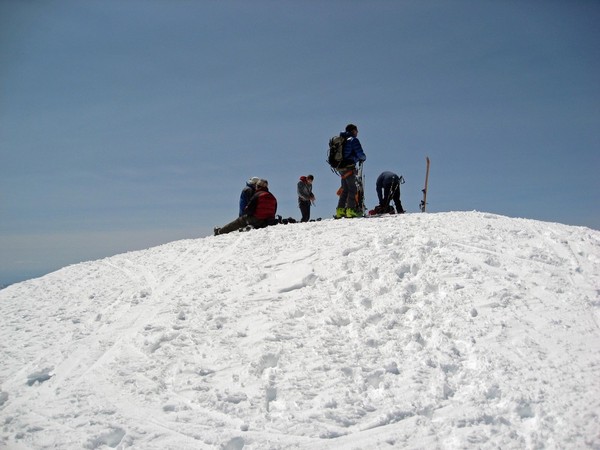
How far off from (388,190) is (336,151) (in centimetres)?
250

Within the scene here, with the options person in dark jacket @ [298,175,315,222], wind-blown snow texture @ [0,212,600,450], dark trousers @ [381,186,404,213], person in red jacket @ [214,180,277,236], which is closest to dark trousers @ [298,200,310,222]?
person in dark jacket @ [298,175,315,222]

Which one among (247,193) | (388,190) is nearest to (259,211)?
(247,193)

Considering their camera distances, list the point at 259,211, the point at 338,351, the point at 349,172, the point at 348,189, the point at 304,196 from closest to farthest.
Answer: the point at 338,351, the point at 349,172, the point at 348,189, the point at 259,211, the point at 304,196

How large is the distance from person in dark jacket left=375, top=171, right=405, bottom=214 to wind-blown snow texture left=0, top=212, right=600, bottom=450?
150 inches

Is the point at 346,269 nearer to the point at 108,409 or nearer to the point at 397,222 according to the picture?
the point at 397,222

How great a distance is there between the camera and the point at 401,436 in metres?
4.45

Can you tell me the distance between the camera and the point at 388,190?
13859 mm

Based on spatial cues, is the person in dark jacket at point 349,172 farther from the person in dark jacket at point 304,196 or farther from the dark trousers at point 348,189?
the person in dark jacket at point 304,196

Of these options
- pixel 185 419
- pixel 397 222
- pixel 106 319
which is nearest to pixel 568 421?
pixel 185 419

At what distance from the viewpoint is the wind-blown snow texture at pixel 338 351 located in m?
4.64

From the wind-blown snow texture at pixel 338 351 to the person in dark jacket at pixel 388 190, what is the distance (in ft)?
12.5

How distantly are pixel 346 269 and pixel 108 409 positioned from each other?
469 cm

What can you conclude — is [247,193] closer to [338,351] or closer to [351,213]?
[351,213]

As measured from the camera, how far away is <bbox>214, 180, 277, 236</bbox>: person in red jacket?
Result: 533 inches
